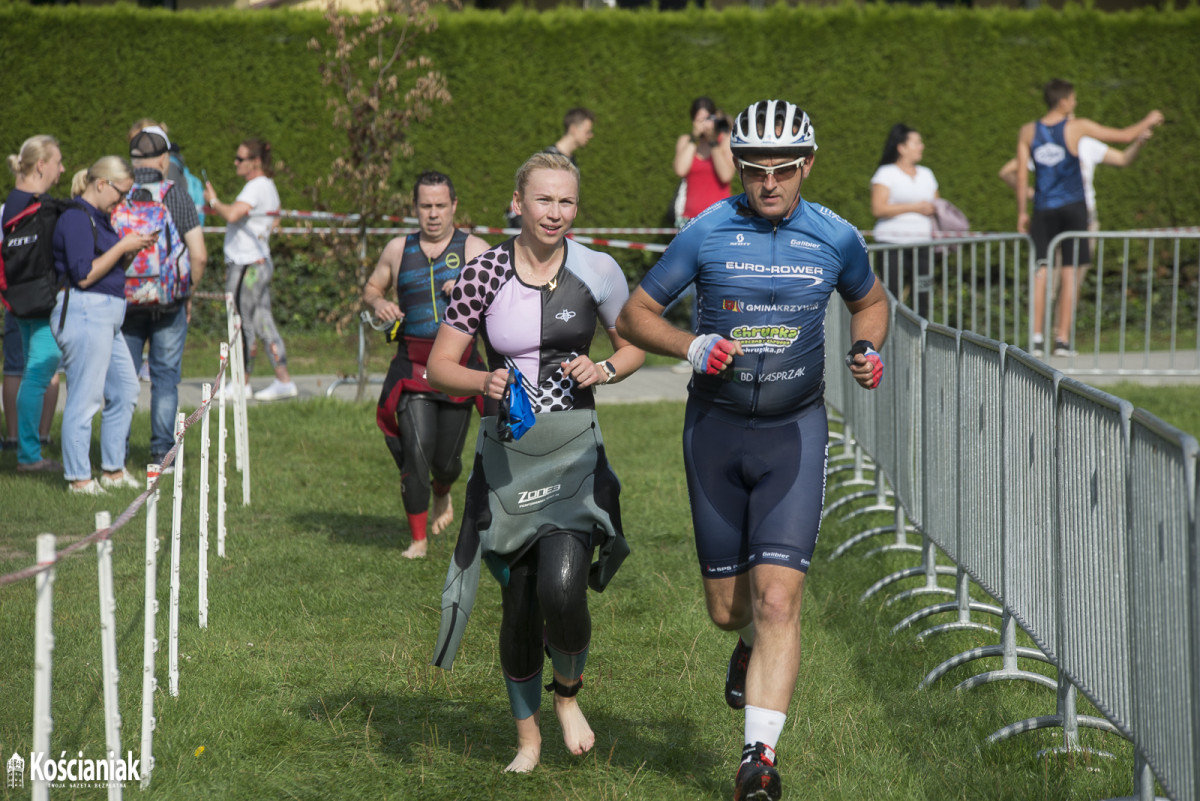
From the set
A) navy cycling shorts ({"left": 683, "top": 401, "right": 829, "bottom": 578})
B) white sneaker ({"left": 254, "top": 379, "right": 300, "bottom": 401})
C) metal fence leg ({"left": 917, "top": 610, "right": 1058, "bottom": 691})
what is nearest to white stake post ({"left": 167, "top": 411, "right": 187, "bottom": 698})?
navy cycling shorts ({"left": 683, "top": 401, "right": 829, "bottom": 578})

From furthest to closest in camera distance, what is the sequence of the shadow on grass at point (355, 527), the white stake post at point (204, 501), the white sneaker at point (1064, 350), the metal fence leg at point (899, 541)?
1. the white sneaker at point (1064, 350)
2. the shadow on grass at point (355, 527)
3. the metal fence leg at point (899, 541)
4. the white stake post at point (204, 501)

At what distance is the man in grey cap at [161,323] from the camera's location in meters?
10.1

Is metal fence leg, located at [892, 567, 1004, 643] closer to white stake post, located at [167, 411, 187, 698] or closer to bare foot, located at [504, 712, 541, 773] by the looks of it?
bare foot, located at [504, 712, 541, 773]

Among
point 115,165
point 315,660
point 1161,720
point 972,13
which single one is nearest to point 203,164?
point 115,165

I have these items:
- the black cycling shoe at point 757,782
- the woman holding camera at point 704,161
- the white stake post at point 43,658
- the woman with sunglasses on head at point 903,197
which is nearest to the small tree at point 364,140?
the woman holding camera at point 704,161

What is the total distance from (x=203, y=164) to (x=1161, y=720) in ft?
47.8

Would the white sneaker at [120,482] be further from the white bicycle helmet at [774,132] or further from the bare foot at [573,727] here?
the white bicycle helmet at [774,132]

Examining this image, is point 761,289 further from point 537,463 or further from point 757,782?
point 757,782

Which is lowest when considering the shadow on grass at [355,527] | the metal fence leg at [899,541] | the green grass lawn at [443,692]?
the green grass lawn at [443,692]

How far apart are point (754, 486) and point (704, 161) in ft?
32.8

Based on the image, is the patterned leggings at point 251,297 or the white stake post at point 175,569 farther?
the patterned leggings at point 251,297

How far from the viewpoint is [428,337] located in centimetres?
805

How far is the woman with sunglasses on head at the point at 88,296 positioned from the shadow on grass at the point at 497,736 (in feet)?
14.3

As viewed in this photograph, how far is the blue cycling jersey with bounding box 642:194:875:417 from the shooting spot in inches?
188
